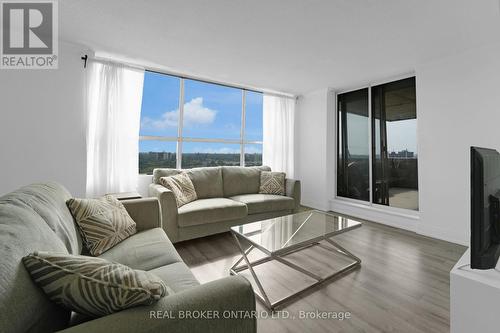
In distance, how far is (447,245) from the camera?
269 cm

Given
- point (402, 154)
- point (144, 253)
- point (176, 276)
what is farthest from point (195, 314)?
point (402, 154)

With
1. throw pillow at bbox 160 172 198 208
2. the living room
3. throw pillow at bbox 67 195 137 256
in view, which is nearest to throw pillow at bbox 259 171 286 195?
the living room

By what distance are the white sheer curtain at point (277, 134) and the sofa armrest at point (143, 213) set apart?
2.90 m

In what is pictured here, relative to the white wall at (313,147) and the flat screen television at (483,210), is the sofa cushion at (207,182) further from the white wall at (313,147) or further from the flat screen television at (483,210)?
the flat screen television at (483,210)

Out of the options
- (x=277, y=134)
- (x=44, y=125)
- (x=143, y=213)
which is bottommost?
(x=143, y=213)

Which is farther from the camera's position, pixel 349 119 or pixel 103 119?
pixel 349 119

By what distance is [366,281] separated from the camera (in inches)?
74.7

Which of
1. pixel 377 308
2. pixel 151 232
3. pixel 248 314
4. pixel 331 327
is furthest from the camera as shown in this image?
pixel 151 232

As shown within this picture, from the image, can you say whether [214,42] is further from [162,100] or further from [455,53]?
[455,53]

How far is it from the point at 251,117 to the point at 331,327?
151 inches

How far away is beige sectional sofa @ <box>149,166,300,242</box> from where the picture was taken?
8.20 ft

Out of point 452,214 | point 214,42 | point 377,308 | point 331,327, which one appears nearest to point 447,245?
point 452,214

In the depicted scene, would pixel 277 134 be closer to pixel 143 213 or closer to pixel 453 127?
pixel 453 127

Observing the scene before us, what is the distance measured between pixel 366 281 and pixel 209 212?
1.75 m
